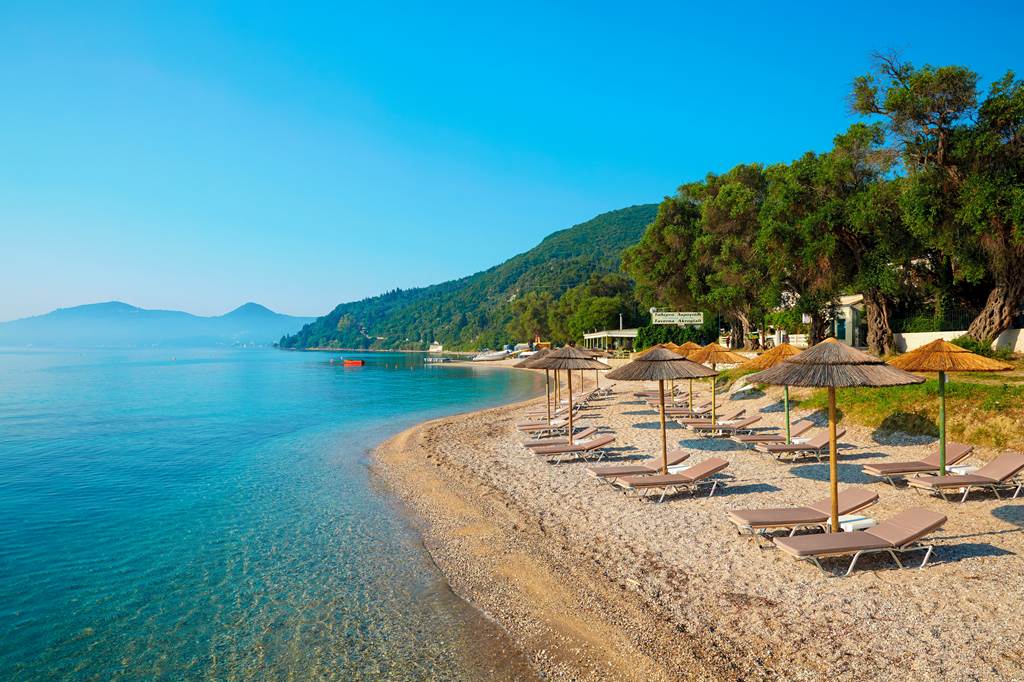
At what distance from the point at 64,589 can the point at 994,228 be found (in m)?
26.5

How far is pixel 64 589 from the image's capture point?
8.35 m

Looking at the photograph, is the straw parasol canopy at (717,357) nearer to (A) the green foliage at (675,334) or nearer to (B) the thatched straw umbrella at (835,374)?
(B) the thatched straw umbrella at (835,374)

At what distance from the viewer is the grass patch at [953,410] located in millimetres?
12359

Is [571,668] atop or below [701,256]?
below

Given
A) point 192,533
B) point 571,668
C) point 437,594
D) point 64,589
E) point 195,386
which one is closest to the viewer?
point 571,668

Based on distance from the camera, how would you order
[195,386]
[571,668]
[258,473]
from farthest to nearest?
[195,386] → [258,473] → [571,668]

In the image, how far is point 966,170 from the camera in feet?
65.9

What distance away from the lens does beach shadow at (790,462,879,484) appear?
1115 cm

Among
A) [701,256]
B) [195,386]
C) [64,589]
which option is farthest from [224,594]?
[195,386]

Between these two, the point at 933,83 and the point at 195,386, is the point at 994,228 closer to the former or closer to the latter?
the point at 933,83

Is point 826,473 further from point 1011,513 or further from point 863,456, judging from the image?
point 1011,513

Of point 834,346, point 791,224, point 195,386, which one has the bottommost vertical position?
point 195,386

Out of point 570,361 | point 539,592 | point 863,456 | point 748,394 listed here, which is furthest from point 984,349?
point 539,592

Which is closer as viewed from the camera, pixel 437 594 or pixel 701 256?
pixel 437 594
